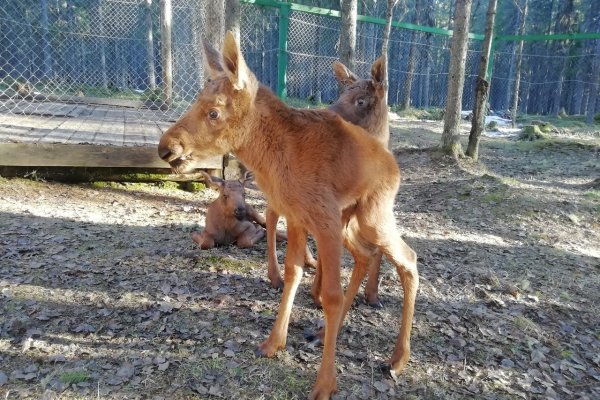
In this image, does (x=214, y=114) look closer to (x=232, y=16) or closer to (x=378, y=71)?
(x=378, y=71)

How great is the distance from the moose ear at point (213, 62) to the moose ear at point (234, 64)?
0.17m

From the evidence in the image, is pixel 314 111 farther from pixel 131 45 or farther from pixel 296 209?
pixel 131 45

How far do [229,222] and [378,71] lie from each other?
2.46 m

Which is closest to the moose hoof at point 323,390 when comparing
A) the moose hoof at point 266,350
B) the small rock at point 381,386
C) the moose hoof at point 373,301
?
the small rock at point 381,386

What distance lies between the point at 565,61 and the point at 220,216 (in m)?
31.9

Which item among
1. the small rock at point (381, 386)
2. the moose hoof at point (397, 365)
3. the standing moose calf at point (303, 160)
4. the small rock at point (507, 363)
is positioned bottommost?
the small rock at point (507, 363)

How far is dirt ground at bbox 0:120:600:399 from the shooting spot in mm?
3195

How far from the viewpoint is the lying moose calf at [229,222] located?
5297 millimetres

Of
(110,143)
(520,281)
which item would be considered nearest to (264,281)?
(520,281)

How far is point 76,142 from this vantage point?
7301mm

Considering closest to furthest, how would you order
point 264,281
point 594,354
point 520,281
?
point 594,354
point 264,281
point 520,281

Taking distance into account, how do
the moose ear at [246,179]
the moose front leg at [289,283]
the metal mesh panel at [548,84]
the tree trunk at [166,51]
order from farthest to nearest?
the metal mesh panel at [548,84]
the tree trunk at [166,51]
the moose ear at [246,179]
the moose front leg at [289,283]

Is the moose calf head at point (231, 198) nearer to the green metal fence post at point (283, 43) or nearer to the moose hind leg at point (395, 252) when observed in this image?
the moose hind leg at point (395, 252)

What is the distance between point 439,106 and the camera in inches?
997
